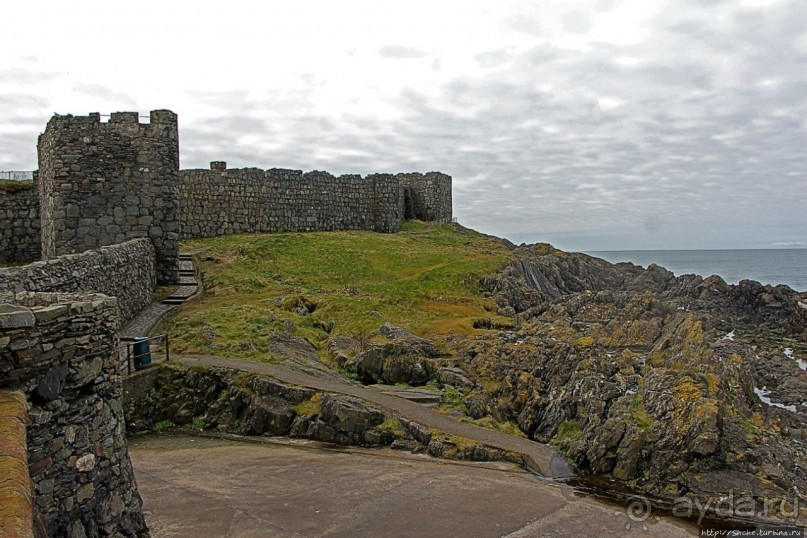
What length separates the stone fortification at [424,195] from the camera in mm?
47281

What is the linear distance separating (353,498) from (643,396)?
796 cm

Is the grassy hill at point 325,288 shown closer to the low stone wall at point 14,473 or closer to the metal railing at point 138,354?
the metal railing at point 138,354

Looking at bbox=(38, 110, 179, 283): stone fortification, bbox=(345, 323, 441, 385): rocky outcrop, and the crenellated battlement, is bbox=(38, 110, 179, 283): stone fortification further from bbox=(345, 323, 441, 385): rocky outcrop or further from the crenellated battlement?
bbox=(345, 323, 441, 385): rocky outcrop

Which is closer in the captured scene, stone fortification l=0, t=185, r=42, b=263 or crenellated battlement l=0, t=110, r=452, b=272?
crenellated battlement l=0, t=110, r=452, b=272

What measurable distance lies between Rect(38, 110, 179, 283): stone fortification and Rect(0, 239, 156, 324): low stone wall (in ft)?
4.00

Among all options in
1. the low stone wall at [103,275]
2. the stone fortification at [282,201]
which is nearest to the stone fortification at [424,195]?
the stone fortification at [282,201]

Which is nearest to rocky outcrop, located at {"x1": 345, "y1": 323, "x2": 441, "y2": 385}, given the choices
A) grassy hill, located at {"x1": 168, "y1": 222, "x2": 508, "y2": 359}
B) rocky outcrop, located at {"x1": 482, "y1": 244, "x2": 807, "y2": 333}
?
grassy hill, located at {"x1": 168, "y1": 222, "x2": 508, "y2": 359}

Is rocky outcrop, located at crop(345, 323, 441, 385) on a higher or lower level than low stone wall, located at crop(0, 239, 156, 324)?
lower

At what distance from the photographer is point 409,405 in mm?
15008

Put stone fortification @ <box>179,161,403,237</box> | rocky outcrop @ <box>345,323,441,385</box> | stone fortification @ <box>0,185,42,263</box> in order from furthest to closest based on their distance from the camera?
stone fortification @ <box>179,161,403,237</box> → stone fortification @ <box>0,185,42,263</box> → rocky outcrop @ <box>345,323,441,385</box>

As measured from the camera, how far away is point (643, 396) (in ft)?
48.8

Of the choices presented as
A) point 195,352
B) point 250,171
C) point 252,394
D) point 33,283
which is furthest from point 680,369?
point 250,171

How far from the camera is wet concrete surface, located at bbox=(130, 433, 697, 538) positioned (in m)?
9.62

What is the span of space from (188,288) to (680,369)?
1730 centimetres
